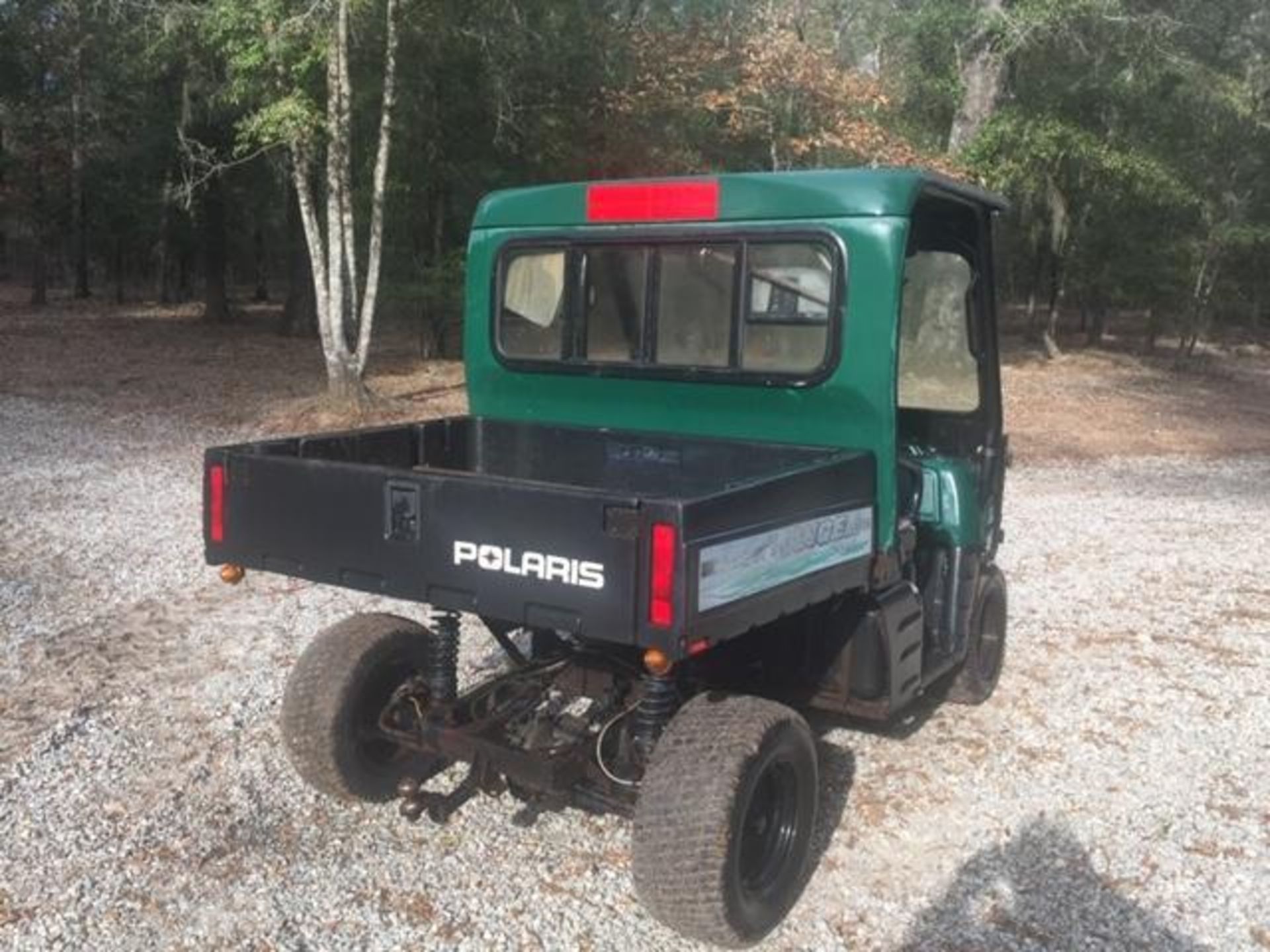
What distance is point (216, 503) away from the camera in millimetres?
3824

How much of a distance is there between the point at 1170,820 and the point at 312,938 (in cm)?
326

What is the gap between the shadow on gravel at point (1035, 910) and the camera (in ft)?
11.8

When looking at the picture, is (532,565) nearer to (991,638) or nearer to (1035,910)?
(1035,910)

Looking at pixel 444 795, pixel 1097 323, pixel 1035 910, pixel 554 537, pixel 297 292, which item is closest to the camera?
pixel 554 537

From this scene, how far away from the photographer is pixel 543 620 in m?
3.16

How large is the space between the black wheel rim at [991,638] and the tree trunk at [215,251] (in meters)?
23.8

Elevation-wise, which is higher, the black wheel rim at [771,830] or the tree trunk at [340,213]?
the tree trunk at [340,213]

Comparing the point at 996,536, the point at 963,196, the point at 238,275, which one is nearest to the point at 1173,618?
the point at 996,536

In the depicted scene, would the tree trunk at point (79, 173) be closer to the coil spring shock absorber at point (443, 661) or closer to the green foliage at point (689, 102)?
the green foliage at point (689, 102)

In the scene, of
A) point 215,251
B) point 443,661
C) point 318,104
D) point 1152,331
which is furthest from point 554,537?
point 1152,331

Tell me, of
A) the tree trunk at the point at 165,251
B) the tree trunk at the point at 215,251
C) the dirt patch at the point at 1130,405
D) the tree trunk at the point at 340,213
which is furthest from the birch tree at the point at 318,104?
the tree trunk at the point at 215,251

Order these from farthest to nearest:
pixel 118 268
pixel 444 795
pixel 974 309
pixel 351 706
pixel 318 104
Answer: pixel 118 268 → pixel 318 104 → pixel 974 309 → pixel 351 706 → pixel 444 795

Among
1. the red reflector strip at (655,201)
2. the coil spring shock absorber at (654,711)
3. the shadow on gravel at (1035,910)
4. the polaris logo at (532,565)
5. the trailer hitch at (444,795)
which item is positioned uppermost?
the red reflector strip at (655,201)

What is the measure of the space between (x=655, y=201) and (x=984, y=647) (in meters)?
2.73
